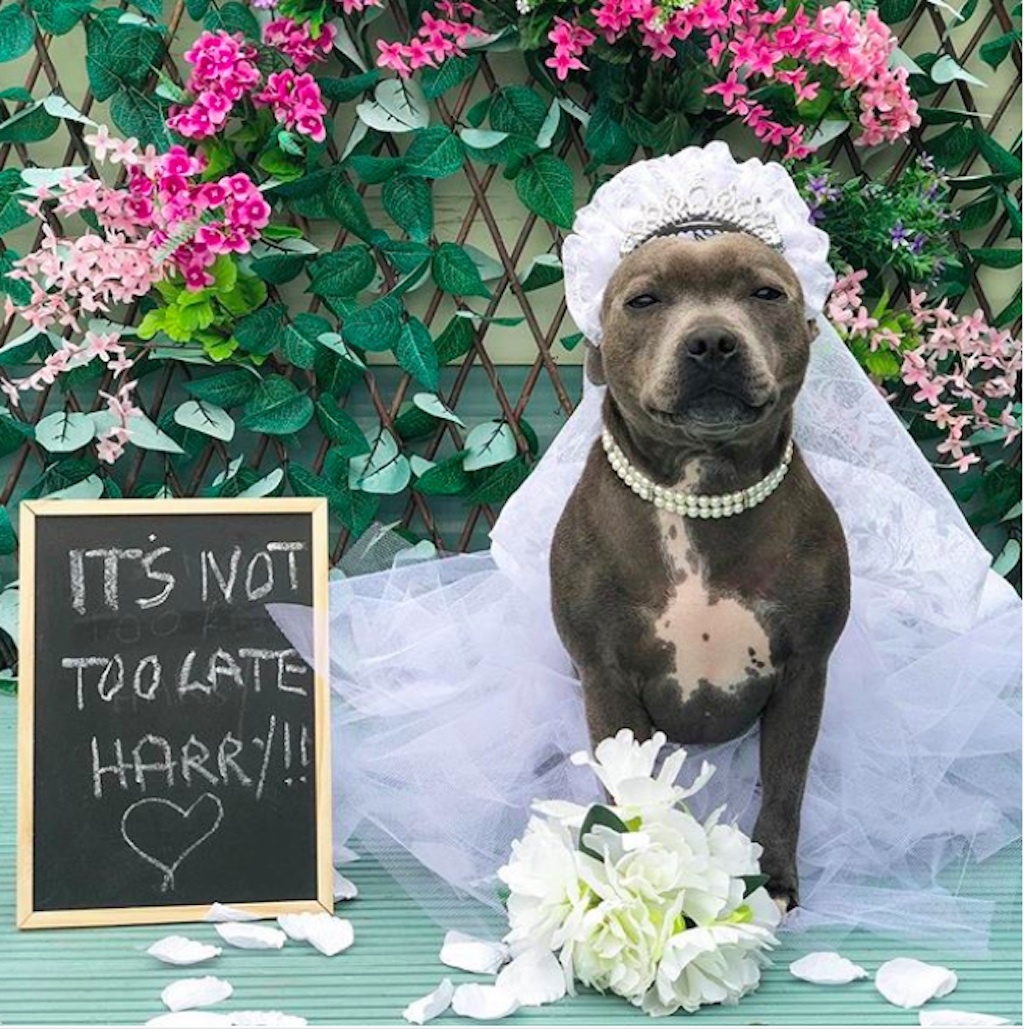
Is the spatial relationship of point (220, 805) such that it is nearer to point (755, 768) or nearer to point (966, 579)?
point (755, 768)

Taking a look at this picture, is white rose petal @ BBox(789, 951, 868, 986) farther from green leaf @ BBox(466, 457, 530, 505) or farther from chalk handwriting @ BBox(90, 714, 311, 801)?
green leaf @ BBox(466, 457, 530, 505)

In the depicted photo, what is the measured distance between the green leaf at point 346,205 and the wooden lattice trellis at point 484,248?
52mm

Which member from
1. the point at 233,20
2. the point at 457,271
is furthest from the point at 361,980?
the point at 233,20

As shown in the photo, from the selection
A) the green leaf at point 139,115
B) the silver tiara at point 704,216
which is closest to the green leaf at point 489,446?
the green leaf at point 139,115

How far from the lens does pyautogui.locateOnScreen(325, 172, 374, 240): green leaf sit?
6.38 feet

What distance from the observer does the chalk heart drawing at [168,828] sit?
47.7 inches

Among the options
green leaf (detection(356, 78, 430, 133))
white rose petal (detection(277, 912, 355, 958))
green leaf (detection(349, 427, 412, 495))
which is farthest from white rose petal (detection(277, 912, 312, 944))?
green leaf (detection(356, 78, 430, 133))

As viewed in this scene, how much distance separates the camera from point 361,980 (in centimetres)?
110

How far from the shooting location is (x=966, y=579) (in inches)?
54.5

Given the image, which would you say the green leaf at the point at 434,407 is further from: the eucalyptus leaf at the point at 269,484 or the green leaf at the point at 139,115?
the green leaf at the point at 139,115

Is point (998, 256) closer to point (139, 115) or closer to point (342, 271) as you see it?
point (342, 271)

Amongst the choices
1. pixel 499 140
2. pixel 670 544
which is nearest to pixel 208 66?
pixel 499 140

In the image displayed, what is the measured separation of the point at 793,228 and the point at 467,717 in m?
0.54

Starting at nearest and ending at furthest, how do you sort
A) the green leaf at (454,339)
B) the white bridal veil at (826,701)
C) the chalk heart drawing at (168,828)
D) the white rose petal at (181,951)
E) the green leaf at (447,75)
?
the white rose petal at (181,951)
the chalk heart drawing at (168,828)
the white bridal veil at (826,701)
the green leaf at (447,75)
the green leaf at (454,339)
